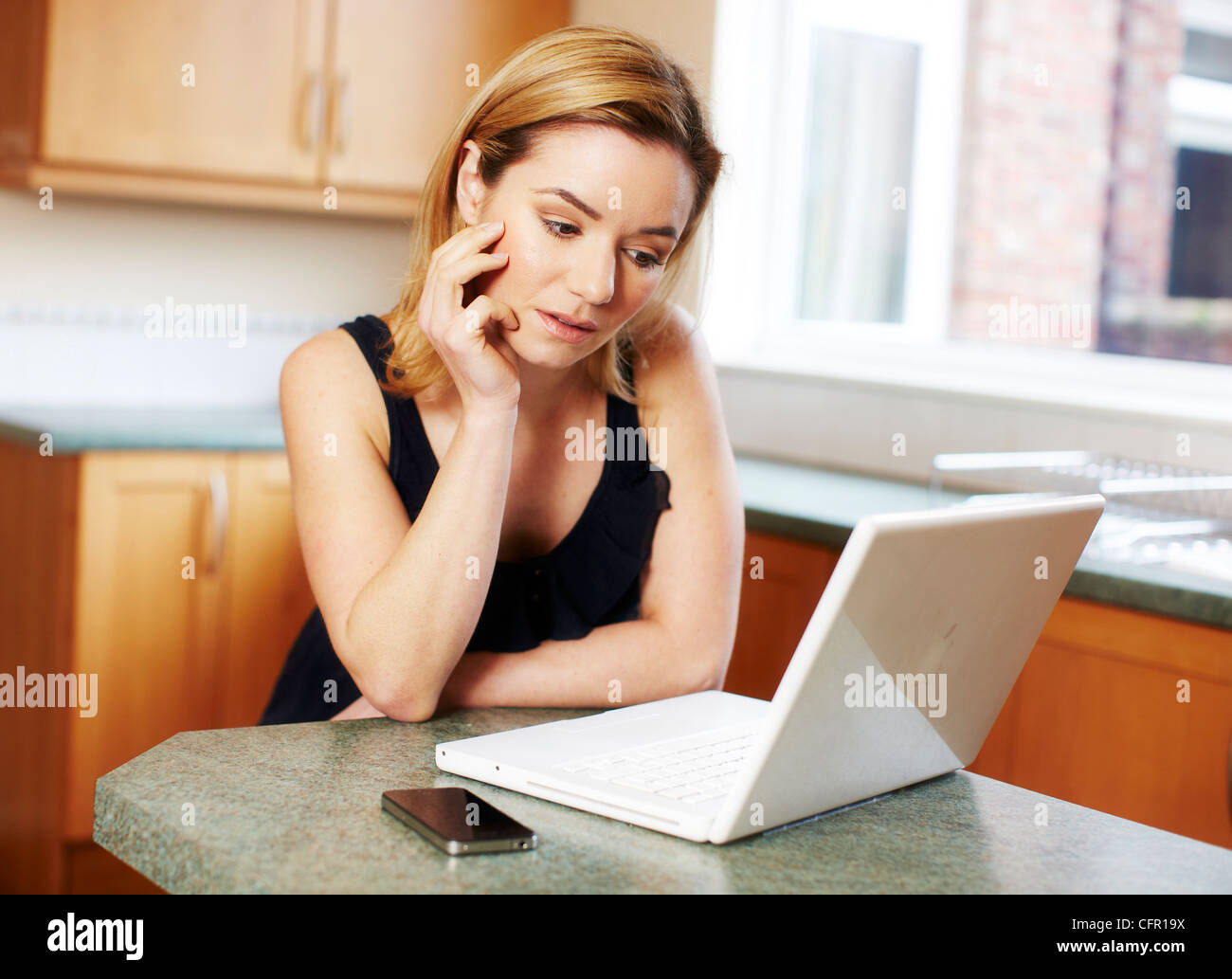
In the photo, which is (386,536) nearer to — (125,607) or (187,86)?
(125,607)

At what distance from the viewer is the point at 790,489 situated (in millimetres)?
2562

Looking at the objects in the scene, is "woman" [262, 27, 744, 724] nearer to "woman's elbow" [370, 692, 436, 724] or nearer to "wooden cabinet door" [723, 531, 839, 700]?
"woman's elbow" [370, 692, 436, 724]

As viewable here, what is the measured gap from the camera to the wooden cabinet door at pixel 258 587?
2.70 m

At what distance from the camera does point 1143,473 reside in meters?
2.17

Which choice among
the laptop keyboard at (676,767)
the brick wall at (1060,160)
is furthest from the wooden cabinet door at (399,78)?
the laptop keyboard at (676,767)

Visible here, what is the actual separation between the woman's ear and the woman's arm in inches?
8.3

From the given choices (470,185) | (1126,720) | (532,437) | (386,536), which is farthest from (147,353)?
(1126,720)

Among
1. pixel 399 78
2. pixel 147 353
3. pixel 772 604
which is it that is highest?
pixel 399 78

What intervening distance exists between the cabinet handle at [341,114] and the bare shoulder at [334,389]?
1736 mm

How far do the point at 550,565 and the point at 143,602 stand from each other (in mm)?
1372

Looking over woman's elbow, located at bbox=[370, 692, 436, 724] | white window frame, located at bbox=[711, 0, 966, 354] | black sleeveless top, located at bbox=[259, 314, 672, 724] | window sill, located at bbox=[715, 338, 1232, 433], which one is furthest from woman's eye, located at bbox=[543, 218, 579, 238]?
white window frame, located at bbox=[711, 0, 966, 354]

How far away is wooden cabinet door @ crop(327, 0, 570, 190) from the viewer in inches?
121

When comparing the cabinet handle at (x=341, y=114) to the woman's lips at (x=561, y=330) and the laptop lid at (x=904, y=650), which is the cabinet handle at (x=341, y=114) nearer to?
the woman's lips at (x=561, y=330)
